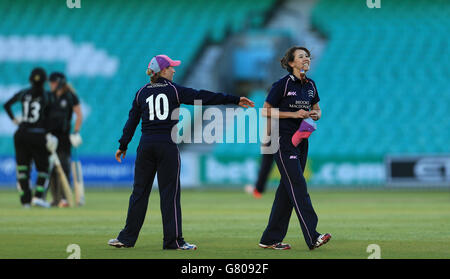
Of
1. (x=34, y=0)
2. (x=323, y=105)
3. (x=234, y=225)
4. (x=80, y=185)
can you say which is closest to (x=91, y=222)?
(x=234, y=225)

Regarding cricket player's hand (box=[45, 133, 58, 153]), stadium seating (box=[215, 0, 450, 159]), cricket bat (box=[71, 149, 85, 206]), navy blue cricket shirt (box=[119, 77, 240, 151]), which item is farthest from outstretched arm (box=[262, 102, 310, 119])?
stadium seating (box=[215, 0, 450, 159])

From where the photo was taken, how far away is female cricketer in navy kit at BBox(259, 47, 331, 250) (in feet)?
32.8

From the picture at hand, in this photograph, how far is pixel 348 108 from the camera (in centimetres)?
3008

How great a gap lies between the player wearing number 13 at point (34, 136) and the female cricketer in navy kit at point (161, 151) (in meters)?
7.96

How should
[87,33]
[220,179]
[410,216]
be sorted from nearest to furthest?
[410,216] → [220,179] → [87,33]

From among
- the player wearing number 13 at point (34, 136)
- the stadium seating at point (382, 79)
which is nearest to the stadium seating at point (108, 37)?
the stadium seating at point (382, 79)

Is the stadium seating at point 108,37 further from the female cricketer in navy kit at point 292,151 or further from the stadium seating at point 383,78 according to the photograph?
the female cricketer in navy kit at point 292,151

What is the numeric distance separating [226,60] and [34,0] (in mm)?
8240

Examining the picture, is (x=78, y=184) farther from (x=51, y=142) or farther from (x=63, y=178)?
(x=51, y=142)

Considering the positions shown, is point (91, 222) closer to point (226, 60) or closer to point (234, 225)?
point (234, 225)

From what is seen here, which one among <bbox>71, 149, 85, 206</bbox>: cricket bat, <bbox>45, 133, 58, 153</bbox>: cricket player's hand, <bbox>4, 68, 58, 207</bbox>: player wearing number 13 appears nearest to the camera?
<bbox>4, 68, 58, 207</bbox>: player wearing number 13

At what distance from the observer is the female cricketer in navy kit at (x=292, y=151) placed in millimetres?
10000

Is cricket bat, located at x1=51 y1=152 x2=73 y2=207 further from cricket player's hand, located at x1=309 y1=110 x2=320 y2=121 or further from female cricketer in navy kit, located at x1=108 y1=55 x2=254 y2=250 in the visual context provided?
cricket player's hand, located at x1=309 y1=110 x2=320 y2=121
